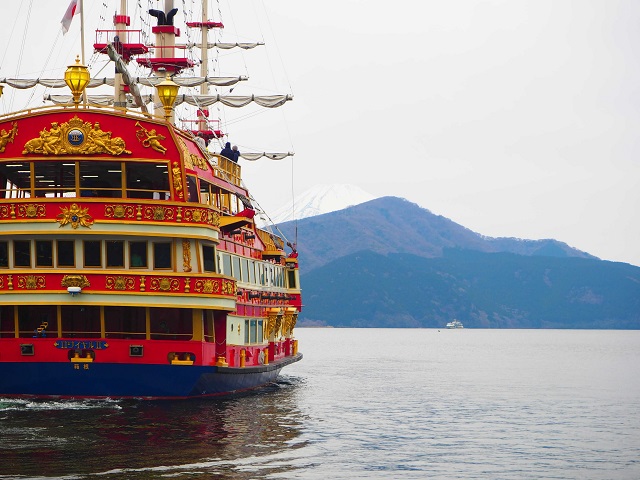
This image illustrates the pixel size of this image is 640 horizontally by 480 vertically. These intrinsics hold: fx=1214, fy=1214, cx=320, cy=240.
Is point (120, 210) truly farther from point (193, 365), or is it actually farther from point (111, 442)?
point (111, 442)

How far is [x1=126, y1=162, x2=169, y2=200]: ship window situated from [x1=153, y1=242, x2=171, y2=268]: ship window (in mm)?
1723

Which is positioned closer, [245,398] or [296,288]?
[245,398]

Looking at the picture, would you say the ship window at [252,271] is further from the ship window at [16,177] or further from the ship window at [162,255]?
the ship window at [162,255]

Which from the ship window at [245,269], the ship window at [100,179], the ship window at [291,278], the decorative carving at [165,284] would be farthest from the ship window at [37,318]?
the ship window at [291,278]

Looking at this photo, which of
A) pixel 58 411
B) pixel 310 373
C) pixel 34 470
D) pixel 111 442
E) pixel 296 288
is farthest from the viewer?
pixel 310 373

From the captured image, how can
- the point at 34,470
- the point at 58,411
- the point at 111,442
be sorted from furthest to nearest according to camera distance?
the point at 58,411 < the point at 111,442 < the point at 34,470

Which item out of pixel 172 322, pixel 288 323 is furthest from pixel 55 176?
pixel 288 323

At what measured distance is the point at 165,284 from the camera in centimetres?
3728

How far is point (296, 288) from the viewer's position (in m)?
60.6

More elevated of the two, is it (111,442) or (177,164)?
(177,164)

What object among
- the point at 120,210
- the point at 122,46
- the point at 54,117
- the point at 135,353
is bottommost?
the point at 135,353

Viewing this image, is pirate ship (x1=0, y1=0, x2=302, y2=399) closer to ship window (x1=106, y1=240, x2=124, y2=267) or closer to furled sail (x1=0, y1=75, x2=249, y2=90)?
ship window (x1=106, y1=240, x2=124, y2=267)

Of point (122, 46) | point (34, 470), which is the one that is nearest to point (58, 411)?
point (34, 470)

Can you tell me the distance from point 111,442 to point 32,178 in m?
10.4
